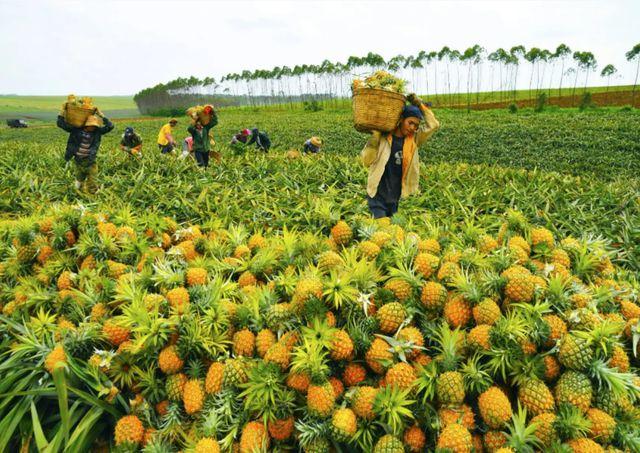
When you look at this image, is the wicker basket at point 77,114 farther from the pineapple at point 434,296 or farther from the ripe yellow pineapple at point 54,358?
the pineapple at point 434,296

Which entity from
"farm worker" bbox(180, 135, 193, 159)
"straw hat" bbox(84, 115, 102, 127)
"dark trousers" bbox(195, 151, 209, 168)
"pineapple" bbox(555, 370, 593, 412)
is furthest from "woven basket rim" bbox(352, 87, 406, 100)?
"dark trousers" bbox(195, 151, 209, 168)

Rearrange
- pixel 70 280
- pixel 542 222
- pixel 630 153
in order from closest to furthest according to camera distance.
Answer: pixel 70 280 < pixel 542 222 < pixel 630 153

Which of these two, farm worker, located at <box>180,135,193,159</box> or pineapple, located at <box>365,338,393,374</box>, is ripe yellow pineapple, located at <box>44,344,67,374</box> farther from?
farm worker, located at <box>180,135,193,159</box>

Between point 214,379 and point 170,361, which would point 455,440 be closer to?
point 214,379

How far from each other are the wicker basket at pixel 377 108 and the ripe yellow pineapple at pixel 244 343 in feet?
→ 8.59

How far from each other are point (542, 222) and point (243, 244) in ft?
12.2

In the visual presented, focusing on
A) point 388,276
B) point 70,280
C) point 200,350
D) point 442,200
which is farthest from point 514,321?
point 442,200

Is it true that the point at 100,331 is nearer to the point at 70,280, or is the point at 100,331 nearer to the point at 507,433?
the point at 70,280

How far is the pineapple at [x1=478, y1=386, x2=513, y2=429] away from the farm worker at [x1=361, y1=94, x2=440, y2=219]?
3.00 meters

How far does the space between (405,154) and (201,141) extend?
4.77 metres

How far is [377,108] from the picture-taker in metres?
3.56

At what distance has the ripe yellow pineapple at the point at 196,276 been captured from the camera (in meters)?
1.72

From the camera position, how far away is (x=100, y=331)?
1602 millimetres

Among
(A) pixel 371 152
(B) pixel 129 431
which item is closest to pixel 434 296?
(B) pixel 129 431
